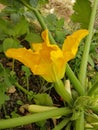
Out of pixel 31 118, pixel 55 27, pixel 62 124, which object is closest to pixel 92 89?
pixel 62 124

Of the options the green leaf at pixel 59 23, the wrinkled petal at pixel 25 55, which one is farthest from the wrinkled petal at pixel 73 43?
the green leaf at pixel 59 23

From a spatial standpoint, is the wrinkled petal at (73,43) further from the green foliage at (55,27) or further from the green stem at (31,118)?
the green foliage at (55,27)

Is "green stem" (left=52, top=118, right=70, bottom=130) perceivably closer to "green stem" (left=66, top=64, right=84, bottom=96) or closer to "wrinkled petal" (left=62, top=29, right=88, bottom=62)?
"green stem" (left=66, top=64, right=84, bottom=96)

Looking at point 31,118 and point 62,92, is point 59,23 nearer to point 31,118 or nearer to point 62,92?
point 62,92

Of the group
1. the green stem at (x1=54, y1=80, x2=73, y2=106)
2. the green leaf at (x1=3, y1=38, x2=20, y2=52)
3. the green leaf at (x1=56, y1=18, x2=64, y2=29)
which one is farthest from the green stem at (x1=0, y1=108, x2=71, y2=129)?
the green leaf at (x1=56, y1=18, x2=64, y2=29)

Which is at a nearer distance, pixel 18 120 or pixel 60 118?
pixel 18 120

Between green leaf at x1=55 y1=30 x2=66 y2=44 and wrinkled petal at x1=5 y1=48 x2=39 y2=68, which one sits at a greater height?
green leaf at x1=55 y1=30 x2=66 y2=44

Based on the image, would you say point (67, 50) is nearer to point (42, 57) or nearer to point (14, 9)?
point (42, 57)

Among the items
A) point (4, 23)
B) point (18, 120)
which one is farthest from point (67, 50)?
point (4, 23)
